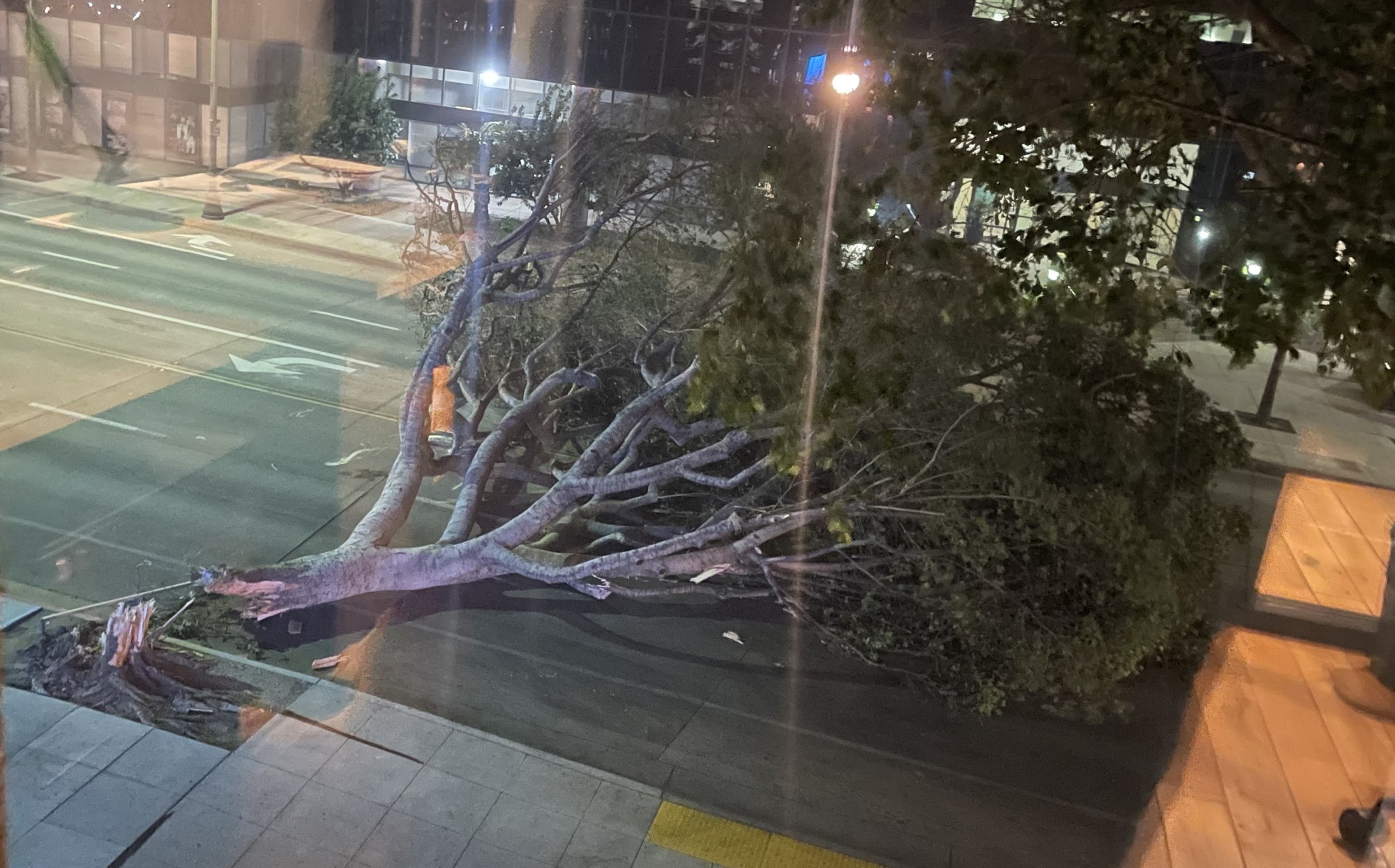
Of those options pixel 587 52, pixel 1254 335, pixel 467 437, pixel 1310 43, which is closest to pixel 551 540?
pixel 467 437

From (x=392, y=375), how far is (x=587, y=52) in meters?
3.38

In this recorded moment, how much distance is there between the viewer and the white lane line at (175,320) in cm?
884

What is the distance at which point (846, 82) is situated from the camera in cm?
477

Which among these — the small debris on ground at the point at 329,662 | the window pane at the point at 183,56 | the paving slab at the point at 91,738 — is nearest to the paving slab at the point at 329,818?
the paving slab at the point at 91,738

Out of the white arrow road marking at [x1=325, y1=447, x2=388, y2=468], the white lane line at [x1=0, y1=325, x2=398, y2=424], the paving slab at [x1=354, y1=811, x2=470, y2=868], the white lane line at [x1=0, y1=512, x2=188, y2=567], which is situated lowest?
the paving slab at [x1=354, y1=811, x2=470, y2=868]

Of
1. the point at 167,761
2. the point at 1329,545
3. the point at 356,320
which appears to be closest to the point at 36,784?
the point at 167,761

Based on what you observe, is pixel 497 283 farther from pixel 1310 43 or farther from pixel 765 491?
pixel 1310 43

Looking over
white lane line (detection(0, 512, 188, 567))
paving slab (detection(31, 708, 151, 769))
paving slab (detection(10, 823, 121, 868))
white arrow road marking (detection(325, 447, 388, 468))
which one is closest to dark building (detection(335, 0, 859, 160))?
white arrow road marking (detection(325, 447, 388, 468))

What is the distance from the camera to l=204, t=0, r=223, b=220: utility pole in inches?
351

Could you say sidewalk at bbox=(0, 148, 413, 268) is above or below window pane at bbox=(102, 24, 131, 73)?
below

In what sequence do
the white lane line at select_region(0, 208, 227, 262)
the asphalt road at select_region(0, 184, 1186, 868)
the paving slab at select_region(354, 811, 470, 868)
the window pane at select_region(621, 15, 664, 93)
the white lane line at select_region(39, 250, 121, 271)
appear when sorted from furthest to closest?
the white lane line at select_region(0, 208, 227, 262), the white lane line at select_region(39, 250, 121, 271), the window pane at select_region(621, 15, 664, 93), the asphalt road at select_region(0, 184, 1186, 868), the paving slab at select_region(354, 811, 470, 868)

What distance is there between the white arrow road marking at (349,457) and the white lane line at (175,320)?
39.6 inches

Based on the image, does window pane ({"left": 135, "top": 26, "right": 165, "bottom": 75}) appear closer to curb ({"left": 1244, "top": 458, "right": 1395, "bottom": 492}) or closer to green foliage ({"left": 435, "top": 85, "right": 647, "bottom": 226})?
green foliage ({"left": 435, "top": 85, "right": 647, "bottom": 226})

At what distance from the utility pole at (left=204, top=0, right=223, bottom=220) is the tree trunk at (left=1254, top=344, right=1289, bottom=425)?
870 cm
